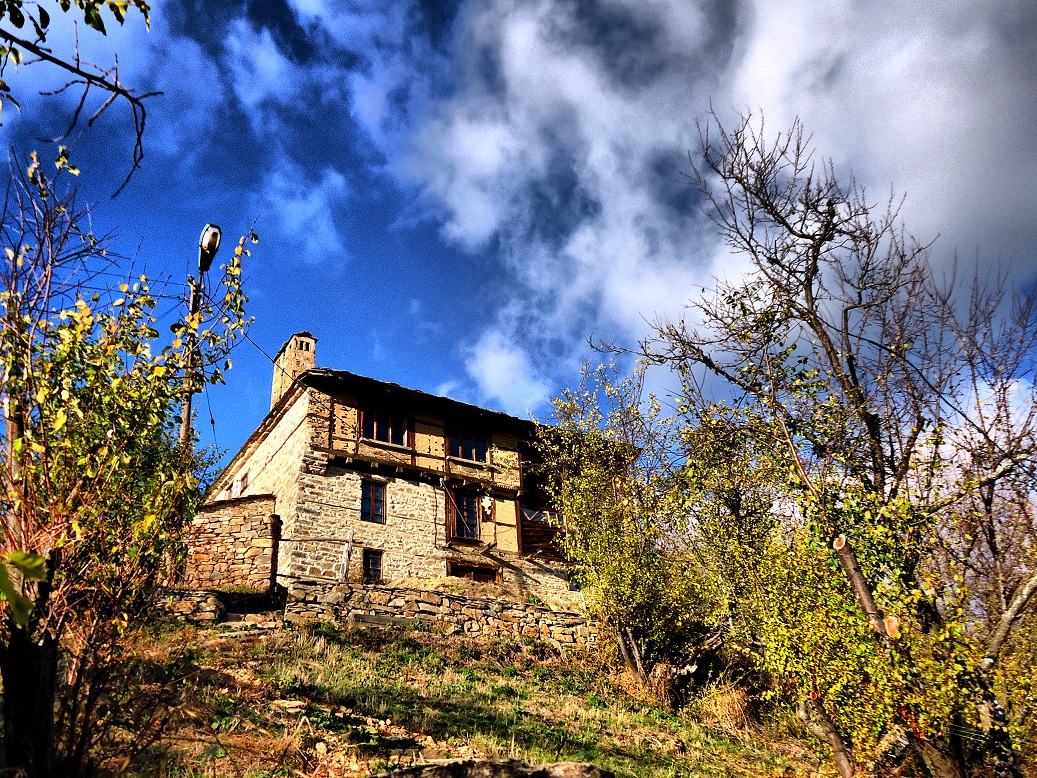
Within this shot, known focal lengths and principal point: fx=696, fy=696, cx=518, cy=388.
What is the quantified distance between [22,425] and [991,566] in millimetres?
13009

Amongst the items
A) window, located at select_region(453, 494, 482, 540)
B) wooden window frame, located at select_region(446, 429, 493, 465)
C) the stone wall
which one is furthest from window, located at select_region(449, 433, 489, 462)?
the stone wall

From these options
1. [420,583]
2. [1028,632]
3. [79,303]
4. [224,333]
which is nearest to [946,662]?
[1028,632]

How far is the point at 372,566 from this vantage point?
880 inches

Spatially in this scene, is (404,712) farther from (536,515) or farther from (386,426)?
(536,515)

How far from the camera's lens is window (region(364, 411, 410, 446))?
24469 millimetres

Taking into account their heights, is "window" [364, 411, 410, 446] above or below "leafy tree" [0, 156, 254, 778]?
above

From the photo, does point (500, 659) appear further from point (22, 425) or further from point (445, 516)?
point (22, 425)

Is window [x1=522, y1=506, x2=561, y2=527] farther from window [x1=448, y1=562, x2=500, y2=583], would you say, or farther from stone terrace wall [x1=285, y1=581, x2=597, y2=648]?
stone terrace wall [x1=285, y1=581, x2=597, y2=648]

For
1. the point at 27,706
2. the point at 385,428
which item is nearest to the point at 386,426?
the point at 385,428

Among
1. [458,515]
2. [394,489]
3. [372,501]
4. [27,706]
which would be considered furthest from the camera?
[458,515]

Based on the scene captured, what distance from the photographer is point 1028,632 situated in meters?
10.7

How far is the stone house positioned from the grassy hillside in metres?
6.35

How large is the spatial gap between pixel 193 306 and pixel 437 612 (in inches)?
434

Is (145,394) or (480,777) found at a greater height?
(145,394)
